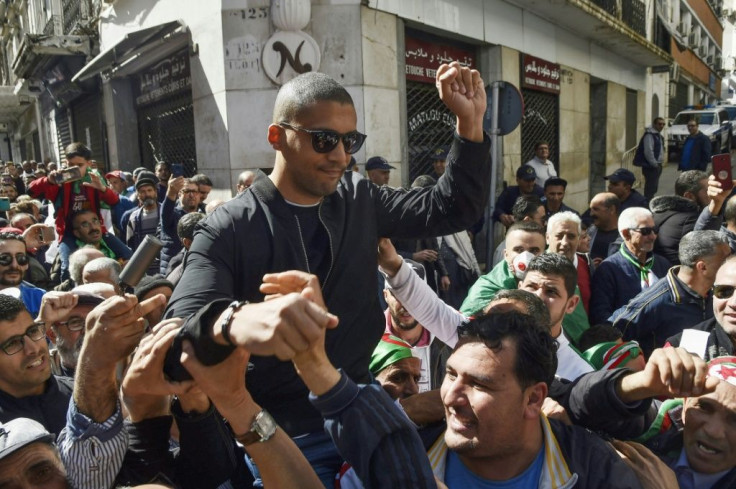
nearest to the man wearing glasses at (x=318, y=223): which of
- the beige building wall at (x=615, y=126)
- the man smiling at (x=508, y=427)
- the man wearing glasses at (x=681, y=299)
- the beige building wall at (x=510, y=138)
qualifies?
the man smiling at (x=508, y=427)

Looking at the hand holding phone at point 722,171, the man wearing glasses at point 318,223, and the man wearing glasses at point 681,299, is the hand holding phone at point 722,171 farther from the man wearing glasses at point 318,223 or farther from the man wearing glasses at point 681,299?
the man wearing glasses at point 318,223

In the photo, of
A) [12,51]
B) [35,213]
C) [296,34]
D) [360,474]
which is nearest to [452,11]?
[296,34]

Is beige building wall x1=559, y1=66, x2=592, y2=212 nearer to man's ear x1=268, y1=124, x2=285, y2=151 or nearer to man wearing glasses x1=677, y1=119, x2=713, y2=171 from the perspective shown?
man wearing glasses x1=677, y1=119, x2=713, y2=171

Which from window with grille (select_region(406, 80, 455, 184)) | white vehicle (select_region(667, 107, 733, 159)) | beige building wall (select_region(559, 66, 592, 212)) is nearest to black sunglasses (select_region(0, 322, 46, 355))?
window with grille (select_region(406, 80, 455, 184))

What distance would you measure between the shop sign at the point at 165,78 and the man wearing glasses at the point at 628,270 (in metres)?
6.14

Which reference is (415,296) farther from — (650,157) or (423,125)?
(650,157)

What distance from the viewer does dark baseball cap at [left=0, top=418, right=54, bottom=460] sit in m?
1.71

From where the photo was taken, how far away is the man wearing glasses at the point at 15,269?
13.4 feet

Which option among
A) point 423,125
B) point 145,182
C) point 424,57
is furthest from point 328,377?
point 424,57

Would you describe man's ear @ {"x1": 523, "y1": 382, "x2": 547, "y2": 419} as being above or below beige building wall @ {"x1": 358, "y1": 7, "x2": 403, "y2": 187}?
below

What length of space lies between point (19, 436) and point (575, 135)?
43.4 ft

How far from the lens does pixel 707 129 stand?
20.3 m

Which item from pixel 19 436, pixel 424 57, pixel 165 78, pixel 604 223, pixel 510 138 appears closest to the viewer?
pixel 19 436

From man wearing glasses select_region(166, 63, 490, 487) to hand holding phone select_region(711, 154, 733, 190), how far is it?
10.2 feet
